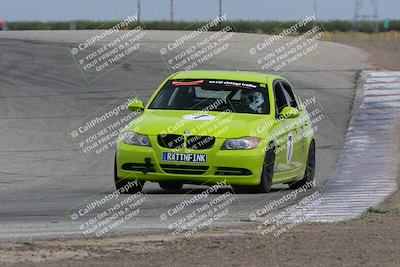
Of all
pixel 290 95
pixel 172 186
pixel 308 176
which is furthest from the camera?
pixel 290 95

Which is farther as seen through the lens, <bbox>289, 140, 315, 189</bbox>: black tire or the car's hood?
<bbox>289, 140, 315, 189</bbox>: black tire

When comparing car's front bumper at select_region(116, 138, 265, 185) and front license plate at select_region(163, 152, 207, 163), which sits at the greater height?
front license plate at select_region(163, 152, 207, 163)

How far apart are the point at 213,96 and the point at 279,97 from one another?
105cm

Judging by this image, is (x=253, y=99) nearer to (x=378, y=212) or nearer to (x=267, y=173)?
(x=267, y=173)

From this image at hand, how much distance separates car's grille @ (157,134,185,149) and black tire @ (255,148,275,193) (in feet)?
3.31

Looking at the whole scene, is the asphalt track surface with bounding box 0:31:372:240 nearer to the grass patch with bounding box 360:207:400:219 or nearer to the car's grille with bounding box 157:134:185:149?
the car's grille with bounding box 157:134:185:149

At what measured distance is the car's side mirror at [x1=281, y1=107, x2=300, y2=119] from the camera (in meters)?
14.1

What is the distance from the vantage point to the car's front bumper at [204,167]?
1312 cm

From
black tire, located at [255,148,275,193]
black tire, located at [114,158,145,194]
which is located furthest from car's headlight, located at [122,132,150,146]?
black tire, located at [255,148,275,193]

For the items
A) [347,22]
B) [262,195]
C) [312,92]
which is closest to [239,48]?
[312,92]

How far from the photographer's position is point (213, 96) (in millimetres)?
A: 14172

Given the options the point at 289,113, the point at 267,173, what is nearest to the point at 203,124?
the point at 267,173

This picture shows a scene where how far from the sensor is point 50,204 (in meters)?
12.2

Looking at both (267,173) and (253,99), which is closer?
(267,173)
